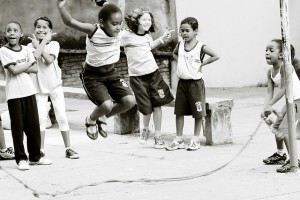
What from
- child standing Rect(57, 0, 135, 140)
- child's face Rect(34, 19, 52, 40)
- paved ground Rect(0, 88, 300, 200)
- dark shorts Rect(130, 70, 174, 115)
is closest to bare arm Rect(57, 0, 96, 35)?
child standing Rect(57, 0, 135, 140)

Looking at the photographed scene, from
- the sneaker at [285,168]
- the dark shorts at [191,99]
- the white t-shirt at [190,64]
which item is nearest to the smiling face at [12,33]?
the white t-shirt at [190,64]

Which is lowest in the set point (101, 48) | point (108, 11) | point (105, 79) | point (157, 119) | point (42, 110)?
point (157, 119)

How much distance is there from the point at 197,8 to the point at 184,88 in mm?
7548

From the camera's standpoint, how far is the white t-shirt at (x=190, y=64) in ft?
30.0

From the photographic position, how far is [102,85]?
8133mm

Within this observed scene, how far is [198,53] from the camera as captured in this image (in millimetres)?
9180

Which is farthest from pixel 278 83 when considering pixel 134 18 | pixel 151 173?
pixel 134 18

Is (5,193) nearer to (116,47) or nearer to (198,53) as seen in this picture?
(116,47)

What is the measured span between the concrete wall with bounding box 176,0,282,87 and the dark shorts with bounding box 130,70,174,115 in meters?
7.11

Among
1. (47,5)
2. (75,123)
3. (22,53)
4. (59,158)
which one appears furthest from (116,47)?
(47,5)

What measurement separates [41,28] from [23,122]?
46.5 inches

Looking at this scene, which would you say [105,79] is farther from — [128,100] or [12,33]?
[12,33]

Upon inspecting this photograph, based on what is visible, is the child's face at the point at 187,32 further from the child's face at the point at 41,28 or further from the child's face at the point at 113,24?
the child's face at the point at 41,28

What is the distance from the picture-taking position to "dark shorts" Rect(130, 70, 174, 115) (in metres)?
9.46
